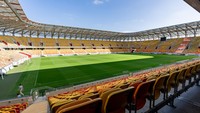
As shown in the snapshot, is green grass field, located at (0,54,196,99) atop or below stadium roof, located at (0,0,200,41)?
below

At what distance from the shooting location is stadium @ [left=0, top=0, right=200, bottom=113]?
286 centimetres

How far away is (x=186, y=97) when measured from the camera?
4.60m

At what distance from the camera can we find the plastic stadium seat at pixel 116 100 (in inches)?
80.0

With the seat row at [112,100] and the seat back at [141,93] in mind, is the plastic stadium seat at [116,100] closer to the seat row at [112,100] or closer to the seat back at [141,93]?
the seat row at [112,100]

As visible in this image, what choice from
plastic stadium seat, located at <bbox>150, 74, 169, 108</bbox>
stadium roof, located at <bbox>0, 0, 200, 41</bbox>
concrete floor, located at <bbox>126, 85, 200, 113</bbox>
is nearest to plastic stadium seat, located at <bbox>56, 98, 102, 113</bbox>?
plastic stadium seat, located at <bbox>150, 74, 169, 108</bbox>

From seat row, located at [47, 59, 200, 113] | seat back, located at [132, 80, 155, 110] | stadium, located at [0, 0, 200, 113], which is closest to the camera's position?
seat row, located at [47, 59, 200, 113]

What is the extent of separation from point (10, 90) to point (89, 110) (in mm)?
11500

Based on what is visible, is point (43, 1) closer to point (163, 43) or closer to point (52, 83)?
point (52, 83)

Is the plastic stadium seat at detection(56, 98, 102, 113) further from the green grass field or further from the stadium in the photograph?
the green grass field


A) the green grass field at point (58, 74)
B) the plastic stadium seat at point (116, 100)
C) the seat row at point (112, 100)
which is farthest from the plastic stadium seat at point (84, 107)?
the green grass field at point (58, 74)

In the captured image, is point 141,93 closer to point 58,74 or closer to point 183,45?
point 58,74

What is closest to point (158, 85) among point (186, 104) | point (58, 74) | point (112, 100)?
point (186, 104)

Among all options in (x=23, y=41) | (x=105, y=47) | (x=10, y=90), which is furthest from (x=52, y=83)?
(x=105, y=47)

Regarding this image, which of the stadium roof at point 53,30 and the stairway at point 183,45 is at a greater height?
the stadium roof at point 53,30
